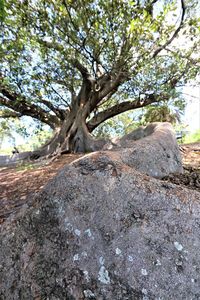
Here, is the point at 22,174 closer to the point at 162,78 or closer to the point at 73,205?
the point at 73,205

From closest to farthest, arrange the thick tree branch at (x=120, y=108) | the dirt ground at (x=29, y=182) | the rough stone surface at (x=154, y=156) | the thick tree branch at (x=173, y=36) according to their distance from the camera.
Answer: the rough stone surface at (x=154, y=156)
the dirt ground at (x=29, y=182)
the thick tree branch at (x=173, y=36)
the thick tree branch at (x=120, y=108)

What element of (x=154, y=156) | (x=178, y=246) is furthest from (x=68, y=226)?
(x=154, y=156)

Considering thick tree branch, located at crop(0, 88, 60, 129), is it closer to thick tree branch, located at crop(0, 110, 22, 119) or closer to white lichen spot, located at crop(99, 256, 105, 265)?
thick tree branch, located at crop(0, 110, 22, 119)

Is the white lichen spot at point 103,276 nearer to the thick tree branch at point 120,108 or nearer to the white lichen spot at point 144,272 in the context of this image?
the white lichen spot at point 144,272

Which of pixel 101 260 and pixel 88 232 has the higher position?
pixel 88 232

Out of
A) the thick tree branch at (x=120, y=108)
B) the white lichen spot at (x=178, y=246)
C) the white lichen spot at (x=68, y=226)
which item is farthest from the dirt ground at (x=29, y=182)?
the thick tree branch at (x=120, y=108)

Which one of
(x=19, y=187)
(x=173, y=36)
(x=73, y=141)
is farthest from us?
(x=73, y=141)

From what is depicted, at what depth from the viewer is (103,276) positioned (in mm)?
1408

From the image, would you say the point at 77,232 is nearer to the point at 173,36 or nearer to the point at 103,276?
the point at 103,276

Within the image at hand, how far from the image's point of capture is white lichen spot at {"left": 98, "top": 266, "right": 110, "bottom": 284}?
139cm

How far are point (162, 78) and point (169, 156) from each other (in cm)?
431

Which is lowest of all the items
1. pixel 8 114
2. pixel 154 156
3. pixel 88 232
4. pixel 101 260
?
pixel 101 260

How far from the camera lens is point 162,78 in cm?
723

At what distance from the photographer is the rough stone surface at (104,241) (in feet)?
4.47
